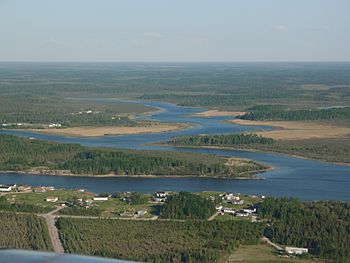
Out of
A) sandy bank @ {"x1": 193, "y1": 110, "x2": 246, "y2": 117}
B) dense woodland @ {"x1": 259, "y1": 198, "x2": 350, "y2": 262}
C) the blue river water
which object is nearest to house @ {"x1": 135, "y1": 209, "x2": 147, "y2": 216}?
dense woodland @ {"x1": 259, "y1": 198, "x2": 350, "y2": 262}

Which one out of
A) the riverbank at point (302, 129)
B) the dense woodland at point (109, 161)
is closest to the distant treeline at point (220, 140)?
the riverbank at point (302, 129)

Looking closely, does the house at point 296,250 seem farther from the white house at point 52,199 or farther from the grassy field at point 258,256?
the white house at point 52,199

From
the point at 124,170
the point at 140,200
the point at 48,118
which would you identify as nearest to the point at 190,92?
the point at 48,118

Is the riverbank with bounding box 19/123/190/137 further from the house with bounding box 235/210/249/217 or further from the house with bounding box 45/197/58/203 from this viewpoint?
the house with bounding box 235/210/249/217

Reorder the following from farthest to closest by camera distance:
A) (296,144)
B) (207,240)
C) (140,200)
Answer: (296,144), (140,200), (207,240)

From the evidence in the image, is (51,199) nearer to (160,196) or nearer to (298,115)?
(160,196)

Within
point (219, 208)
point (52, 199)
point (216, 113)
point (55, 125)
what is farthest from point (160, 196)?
point (216, 113)

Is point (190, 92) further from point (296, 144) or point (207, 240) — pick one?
point (207, 240)
